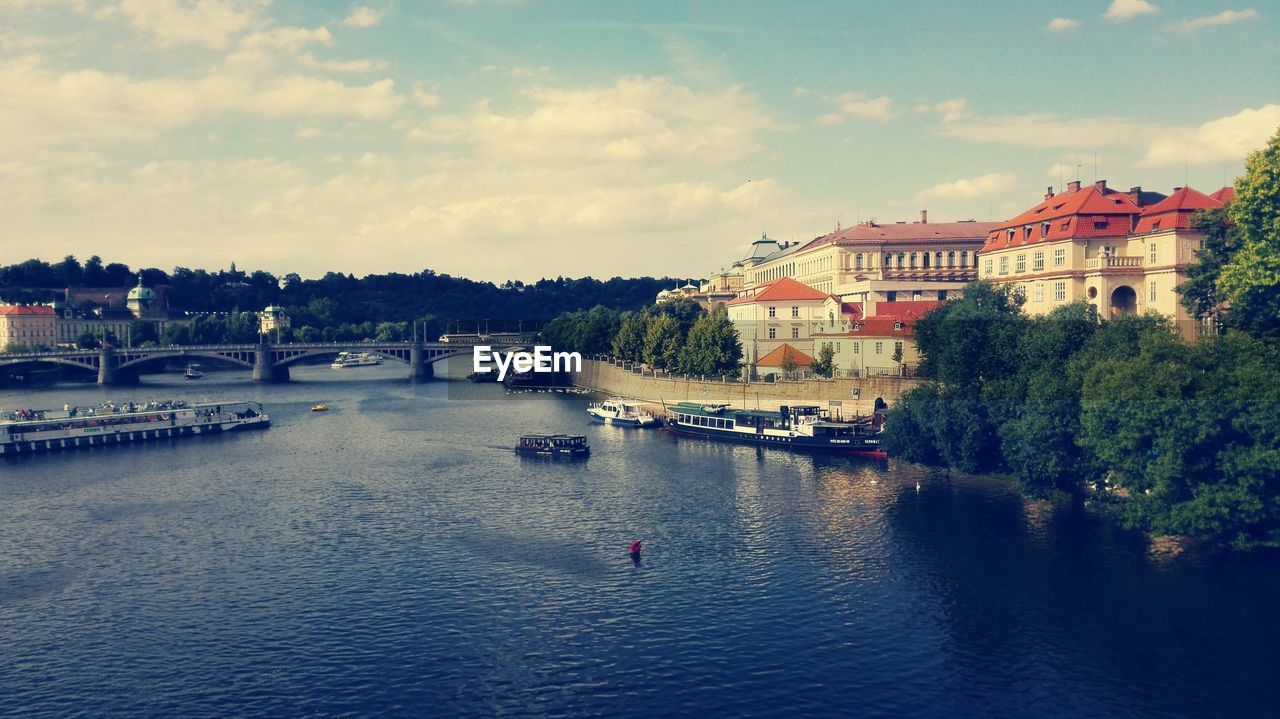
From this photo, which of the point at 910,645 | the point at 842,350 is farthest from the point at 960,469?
the point at 842,350

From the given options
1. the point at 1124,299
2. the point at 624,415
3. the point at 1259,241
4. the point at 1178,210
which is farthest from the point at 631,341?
the point at 1259,241

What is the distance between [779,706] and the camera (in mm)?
38125

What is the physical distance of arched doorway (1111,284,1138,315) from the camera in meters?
98.4

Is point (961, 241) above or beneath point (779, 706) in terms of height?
above

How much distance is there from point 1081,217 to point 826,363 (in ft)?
109

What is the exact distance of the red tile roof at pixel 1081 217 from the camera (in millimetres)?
99625

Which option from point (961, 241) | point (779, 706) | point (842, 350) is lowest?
point (779, 706)

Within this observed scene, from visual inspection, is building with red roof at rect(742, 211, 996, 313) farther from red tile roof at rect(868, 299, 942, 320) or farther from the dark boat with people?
the dark boat with people

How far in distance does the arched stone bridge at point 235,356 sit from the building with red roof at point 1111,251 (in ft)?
383

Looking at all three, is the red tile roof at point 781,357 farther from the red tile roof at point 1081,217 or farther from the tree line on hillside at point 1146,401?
the tree line on hillside at point 1146,401

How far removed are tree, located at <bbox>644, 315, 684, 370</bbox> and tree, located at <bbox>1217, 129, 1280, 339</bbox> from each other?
7849 centimetres

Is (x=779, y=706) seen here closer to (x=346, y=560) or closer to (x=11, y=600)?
(x=346, y=560)

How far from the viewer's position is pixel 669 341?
142 meters

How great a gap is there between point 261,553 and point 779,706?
3619cm
